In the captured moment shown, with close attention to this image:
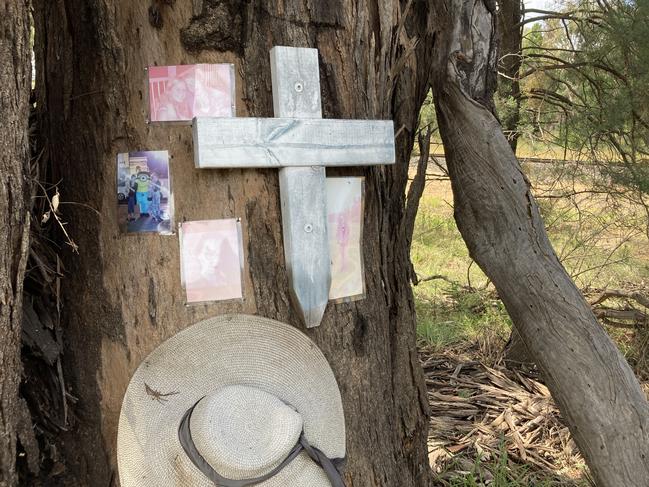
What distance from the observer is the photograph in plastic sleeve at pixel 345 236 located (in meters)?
2.10

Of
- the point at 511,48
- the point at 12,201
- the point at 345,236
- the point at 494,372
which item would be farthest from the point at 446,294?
the point at 12,201

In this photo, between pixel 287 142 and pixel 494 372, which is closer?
pixel 287 142

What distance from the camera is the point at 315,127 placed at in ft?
6.47

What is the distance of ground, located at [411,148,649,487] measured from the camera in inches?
141

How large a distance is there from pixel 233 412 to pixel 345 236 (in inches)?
23.7

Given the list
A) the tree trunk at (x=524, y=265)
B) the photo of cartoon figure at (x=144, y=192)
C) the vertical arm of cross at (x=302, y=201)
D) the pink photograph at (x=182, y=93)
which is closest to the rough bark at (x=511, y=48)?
the tree trunk at (x=524, y=265)

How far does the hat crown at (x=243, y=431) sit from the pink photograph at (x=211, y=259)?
0.26m

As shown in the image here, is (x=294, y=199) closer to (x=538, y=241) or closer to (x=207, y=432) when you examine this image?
(x=207, y=432)

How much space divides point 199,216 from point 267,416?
21.8 inches

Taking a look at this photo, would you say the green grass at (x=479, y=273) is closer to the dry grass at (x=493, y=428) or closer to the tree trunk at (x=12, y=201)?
the dry grass at (x=493, y=428)

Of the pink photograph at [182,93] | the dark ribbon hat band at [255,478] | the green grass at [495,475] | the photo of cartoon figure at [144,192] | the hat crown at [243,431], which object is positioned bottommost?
the green grass at [495,475]

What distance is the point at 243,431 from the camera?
1814mm

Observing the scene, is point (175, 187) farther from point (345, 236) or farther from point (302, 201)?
point (345, 236)

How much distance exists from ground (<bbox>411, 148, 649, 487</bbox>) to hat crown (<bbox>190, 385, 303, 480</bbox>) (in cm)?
169
